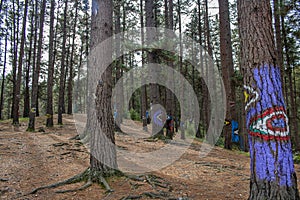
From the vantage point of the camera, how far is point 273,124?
9.80ft

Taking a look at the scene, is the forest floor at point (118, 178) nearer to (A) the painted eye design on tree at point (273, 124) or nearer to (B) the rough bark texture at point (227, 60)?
(A) the painted eye design on tree at point (273, 124)

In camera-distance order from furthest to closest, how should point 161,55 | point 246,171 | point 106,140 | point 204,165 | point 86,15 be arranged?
point 86,15
point 161,55
point 204,165
point 246,171
point 106,140

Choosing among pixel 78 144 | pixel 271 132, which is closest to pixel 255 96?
pixel 271 132

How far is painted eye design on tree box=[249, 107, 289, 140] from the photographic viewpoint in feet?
9.76

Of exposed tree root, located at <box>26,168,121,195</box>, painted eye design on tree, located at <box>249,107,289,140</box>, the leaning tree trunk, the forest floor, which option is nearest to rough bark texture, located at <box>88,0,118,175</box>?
exposed tree root, located at <box>26,168,121,195</box>

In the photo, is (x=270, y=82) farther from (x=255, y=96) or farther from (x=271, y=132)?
(x=271, y=132)

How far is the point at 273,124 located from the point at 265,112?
173mm

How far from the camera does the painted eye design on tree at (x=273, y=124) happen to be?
2.97 m

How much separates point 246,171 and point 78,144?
19.7ft

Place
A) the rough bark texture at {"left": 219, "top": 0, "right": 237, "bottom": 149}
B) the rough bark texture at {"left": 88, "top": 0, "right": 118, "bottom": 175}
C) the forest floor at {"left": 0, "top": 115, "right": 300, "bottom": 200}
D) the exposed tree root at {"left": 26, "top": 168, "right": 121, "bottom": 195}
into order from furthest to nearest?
the rough bark texture at {"left": 219, "top": 0, "right": 237, "bottom": 149} → the rough bark texture at {"left": 88, "top": 0, "right": 118, "bottom": 175} → the exposed tree root at {"left": 26, "top": 168, "right": 121, "bottom": 195} → the forest floor at {"left": 0, "top": 115, "right": 300, "bottom": 200}

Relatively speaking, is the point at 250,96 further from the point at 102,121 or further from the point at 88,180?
the point at 88,180

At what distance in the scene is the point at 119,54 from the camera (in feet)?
56.7

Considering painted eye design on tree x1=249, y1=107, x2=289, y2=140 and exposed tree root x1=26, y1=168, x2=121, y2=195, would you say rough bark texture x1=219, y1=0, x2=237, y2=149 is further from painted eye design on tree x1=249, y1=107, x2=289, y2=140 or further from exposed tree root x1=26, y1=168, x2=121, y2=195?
painted eye design on tree x1=249, y1=107, x2=289, y2=140

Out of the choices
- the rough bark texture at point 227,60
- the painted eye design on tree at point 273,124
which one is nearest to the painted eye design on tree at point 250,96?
the painted eye design on tree at point 273,124
